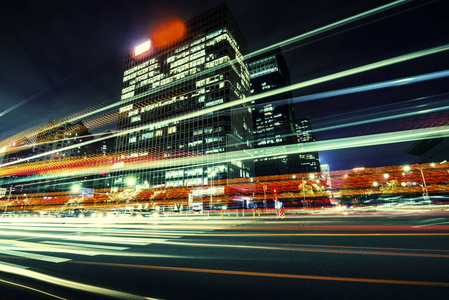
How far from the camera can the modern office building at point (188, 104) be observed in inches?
2564

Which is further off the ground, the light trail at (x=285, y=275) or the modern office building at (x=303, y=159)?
the modern office building at (x=303, y=159)

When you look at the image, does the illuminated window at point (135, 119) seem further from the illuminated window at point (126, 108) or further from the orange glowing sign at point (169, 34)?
the orange glowing sign at point (169, 34)

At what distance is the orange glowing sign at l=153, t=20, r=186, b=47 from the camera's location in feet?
277

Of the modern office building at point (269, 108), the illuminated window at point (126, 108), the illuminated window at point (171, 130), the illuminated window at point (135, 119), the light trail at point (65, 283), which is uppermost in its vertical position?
the modern office building at point (269, 108)

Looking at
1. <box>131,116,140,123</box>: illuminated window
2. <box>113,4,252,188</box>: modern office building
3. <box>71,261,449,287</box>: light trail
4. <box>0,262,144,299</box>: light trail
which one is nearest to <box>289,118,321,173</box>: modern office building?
<box>113,4,252,188</box>: modern office building

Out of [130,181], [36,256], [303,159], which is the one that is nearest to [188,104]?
[130,181]

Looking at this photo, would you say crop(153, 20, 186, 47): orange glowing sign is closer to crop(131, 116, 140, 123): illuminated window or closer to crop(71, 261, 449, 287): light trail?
crop(131, 116, 140, 123): illuminated window

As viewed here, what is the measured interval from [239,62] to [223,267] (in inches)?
3284

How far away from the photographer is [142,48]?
294 ft

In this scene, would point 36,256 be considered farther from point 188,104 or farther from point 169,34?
point 169,34

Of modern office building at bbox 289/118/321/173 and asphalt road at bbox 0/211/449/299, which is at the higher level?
modern office building at bbox 289/118/321/173

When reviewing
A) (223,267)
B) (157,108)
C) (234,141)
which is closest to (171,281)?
(223,267)

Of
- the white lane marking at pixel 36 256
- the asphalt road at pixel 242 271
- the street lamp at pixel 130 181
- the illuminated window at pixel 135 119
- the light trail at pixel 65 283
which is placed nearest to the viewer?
the asphalt road at pixel 242 271

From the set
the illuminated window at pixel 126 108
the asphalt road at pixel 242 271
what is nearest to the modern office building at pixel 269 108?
the illuminated window at pixel 126 108
